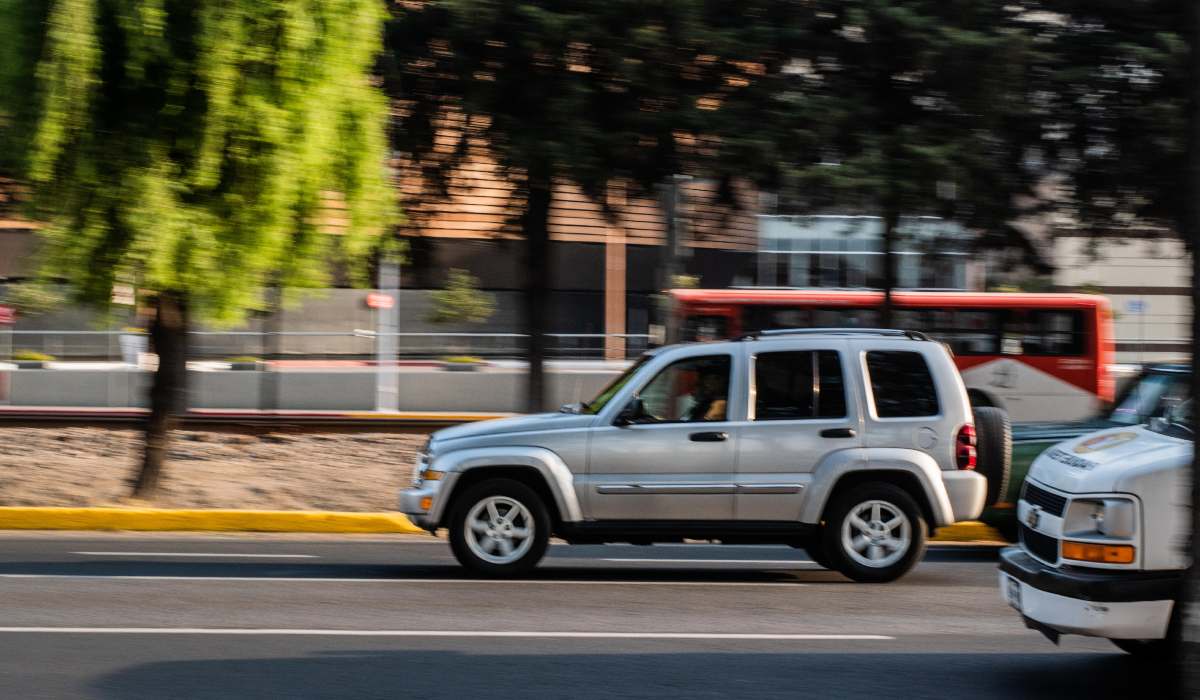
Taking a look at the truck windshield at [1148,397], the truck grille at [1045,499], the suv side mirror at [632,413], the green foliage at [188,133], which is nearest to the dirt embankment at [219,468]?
the green foliage at [188,133]

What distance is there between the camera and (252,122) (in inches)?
500

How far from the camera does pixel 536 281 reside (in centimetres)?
1731

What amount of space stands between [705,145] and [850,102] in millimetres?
1697

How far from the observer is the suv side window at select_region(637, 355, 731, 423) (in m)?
10.1

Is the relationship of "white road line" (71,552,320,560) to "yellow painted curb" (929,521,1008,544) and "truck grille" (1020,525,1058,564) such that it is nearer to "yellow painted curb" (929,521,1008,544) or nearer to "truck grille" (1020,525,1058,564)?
"yellow painted curb" (929,521,1008,544)

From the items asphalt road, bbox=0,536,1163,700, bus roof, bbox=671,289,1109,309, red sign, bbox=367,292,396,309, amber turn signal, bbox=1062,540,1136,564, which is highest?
bus roof, bbox=671,289,1109,309

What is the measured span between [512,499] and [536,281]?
7.60 m

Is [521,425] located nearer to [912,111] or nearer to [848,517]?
[848,517]

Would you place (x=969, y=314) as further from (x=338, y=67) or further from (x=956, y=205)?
(x=338, y=67)

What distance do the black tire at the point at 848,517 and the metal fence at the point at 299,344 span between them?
523 inches

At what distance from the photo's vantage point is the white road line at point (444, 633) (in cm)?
761

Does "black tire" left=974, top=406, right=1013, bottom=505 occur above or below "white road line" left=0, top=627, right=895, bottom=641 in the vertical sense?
above

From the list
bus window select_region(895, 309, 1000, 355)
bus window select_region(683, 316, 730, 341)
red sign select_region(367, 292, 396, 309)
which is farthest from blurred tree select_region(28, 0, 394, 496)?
bus window select_region(895, 309, 1000, 355)

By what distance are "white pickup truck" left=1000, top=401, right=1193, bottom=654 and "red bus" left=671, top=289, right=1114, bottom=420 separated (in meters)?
20.9
